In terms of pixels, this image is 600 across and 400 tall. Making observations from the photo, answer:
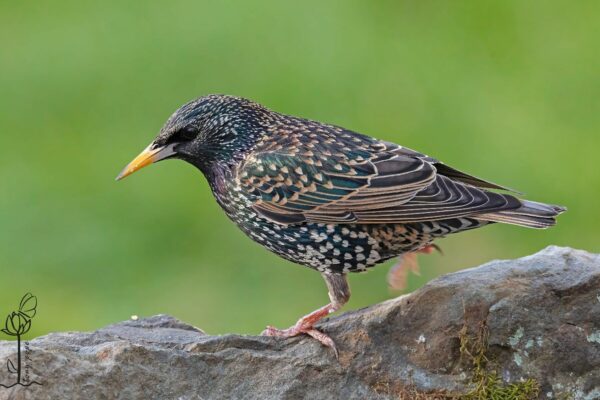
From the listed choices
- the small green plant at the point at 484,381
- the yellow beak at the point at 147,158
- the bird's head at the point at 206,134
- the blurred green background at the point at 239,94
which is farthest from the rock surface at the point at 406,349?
the blurred green background at the point at 239,94

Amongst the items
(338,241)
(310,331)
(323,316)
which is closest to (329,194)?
(338,241)

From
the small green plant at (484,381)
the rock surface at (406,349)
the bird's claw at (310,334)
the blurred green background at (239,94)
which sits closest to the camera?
the rock surface at (406,349)

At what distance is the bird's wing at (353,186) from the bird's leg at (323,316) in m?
0.41

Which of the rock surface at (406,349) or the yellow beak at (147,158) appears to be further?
the yellow beak at (147,158)

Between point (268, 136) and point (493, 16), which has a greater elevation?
point (493, 16)

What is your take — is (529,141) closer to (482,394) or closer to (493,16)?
(493,16)

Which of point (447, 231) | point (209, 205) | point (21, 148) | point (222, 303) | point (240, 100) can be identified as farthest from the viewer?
point (21, 148)

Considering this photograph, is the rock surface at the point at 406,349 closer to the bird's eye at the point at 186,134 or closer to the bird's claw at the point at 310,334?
the bird's claw at the point at 310,334

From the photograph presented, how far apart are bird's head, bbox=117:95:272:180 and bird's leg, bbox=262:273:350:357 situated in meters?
0.97

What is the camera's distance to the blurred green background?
11398 mm

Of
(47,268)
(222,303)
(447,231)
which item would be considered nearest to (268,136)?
(447,231)

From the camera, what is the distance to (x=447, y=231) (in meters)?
7.39

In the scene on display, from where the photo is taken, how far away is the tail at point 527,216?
7.13m

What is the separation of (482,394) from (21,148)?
7396mm
